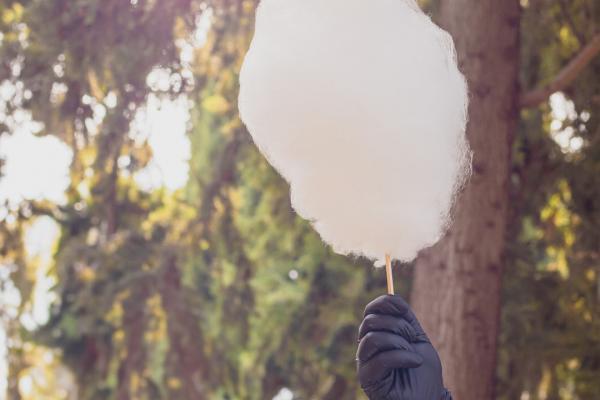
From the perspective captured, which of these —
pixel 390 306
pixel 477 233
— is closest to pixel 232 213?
pixel 477 233

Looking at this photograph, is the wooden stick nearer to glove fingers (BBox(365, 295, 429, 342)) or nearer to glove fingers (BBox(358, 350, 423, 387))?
glove fingers (BBox(365, 295, 429, 342))

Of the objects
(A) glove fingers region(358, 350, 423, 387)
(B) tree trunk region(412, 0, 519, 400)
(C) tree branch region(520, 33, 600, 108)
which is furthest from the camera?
(C) tree branch region(520, 33, 600, 108)

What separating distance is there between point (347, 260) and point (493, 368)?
2.73 meters

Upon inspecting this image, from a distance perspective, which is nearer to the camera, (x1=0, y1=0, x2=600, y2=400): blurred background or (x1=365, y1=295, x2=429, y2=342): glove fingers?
(x1=365, y1=295, x2=429, y2=342): glove fingers

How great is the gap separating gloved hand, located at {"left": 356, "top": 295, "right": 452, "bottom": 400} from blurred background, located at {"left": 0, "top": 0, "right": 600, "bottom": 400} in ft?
6.31

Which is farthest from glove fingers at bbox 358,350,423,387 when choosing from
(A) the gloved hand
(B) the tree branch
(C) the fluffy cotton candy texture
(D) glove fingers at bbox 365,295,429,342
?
(B) the tree branch

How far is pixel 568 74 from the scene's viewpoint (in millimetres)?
4883

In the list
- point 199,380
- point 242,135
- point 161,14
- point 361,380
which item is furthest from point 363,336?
point 199,380

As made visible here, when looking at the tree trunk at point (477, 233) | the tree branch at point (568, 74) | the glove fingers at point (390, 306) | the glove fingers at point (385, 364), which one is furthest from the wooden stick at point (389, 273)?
the tree branch at point (568, 74)

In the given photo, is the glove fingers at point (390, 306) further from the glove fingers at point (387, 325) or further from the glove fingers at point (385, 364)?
the glove fingers at point (385, 364)

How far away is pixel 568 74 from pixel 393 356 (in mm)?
2797

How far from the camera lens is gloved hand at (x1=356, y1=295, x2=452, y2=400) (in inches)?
101

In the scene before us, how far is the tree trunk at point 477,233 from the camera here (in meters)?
4.58

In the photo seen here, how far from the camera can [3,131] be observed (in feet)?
19.4
